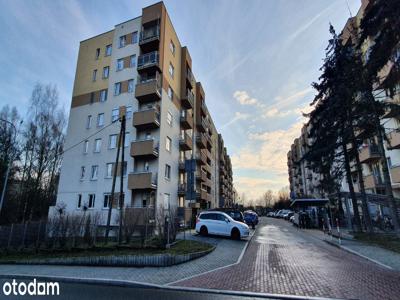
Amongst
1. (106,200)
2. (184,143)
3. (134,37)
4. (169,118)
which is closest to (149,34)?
(134,37)

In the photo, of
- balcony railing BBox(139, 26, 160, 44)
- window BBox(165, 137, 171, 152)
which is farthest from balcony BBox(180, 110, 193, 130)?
balcony railing BBox(139, 26, 160, 44)

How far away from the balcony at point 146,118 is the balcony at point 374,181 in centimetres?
2701

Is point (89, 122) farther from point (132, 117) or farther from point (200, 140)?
point (200, 140)

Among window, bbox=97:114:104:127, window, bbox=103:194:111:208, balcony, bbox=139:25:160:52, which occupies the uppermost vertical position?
balcony, bbox=139:25:160:52

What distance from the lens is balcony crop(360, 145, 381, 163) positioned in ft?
95.9

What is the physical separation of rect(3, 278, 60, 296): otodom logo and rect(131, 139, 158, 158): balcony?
14253 mm

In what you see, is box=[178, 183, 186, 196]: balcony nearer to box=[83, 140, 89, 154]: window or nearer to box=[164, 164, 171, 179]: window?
box=[164, 164, 171, 179]: window

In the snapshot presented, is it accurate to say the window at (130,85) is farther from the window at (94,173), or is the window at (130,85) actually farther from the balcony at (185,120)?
the window at (94,173)

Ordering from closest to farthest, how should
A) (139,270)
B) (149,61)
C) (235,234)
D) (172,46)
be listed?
(139,270)
(235,234)
(149,61)
(172,46)

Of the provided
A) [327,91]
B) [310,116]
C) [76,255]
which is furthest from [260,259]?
[327,91]

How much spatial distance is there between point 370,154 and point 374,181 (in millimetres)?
3482

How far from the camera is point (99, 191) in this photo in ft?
81.4

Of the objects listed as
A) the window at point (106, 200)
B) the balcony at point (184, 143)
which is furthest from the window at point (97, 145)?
the balcony at point (184, 143)

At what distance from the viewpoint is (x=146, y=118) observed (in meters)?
23.9
